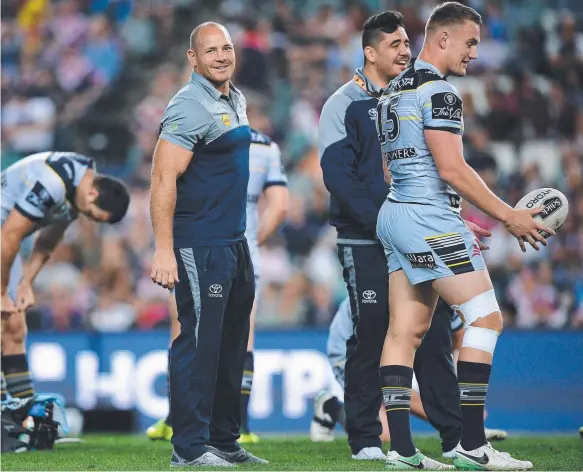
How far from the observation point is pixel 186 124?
6629 millimetres

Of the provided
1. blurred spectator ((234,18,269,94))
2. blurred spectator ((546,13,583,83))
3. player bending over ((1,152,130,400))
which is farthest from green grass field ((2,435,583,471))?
blurred spectator ((546,13,583,83))

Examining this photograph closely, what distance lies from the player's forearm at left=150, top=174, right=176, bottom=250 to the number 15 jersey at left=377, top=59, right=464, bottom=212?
127 centimetres

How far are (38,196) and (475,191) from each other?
11.9 ft

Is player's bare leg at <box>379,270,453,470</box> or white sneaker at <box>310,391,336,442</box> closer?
player's bare leg at <box>379,270,453,470</box>

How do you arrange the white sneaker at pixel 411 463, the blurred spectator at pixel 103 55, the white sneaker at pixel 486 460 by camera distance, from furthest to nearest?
the blurred spectator at pixel 103 55
the white sneaker at pixel 411 463
the white sneaker at pixel 486 460

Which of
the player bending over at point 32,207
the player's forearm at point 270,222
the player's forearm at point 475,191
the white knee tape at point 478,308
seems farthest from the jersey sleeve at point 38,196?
the white knee tape at point 478,308

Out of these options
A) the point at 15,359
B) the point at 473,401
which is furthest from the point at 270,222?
the point at 473,401

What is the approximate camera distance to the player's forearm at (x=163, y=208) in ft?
21.5

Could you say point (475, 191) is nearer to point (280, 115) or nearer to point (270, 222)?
point (270, 222)

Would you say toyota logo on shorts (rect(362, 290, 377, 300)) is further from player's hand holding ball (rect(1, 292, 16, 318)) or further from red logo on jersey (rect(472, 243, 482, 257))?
player's hand holding ball (rect(1, 292, 16, 318))

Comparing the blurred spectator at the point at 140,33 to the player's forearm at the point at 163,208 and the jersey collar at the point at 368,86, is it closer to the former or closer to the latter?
the jersey collar at the point at 368,86

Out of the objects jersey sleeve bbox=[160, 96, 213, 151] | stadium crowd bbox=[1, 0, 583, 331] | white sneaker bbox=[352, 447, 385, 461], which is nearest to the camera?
jersey sleeve bbox=[160, 96, 213, 151]

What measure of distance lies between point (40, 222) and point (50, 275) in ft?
20.3

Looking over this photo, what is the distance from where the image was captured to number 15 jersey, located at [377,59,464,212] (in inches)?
251
